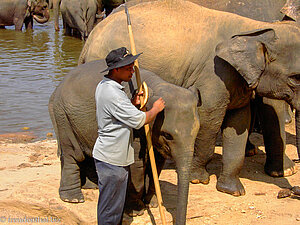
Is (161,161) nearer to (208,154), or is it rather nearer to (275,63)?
(208,154)

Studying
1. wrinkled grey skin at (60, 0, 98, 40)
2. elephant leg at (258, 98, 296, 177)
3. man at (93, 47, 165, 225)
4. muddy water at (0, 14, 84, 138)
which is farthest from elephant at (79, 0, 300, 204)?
wrinkled grey skin at (60, 0, 98, 40)

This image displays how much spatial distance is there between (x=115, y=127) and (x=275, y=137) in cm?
297

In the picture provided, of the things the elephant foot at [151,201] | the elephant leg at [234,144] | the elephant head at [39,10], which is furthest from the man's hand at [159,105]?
the elephant head at [39,10]

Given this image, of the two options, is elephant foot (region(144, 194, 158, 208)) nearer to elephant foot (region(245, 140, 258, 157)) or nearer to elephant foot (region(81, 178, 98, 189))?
elephant foot (region(81, 178, 98, 189))

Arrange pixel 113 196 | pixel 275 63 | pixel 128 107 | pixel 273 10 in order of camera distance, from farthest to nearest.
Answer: pixel 273 10 < pixel 275 63 < pixel 113 196 < pixel 128 107

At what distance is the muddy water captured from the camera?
917cm

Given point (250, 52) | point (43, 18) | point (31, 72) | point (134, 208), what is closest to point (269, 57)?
point (250, 52)

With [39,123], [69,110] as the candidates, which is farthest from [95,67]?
[39,123]

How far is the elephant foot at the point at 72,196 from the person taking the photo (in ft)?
16.6

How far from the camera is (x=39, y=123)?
29.6 feet

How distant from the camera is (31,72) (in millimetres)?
12523

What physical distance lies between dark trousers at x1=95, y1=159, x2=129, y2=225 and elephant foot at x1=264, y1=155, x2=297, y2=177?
268 cm

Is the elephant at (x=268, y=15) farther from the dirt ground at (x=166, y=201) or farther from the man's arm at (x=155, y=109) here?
the man's arm at (x=155, y=109)

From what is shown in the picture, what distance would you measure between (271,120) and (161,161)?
2.02 m
